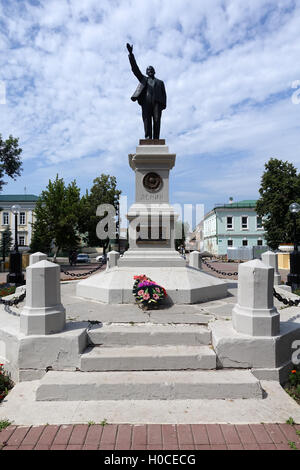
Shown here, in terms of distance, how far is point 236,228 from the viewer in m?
50.9

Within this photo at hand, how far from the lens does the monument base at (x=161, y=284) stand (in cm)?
671

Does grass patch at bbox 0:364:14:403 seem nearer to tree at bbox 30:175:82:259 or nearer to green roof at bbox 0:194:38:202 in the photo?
tree at bbox 30:175:82:259

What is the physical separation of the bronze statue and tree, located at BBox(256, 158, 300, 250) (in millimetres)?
29672

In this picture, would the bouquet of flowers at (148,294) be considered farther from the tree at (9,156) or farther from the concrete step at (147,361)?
the tree at (9,156)

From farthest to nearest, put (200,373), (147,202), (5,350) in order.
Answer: (147,202)
(5,350)
(200,373)

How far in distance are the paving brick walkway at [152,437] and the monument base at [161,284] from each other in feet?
11.5

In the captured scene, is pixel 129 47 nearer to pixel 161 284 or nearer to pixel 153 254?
pixel 153 254

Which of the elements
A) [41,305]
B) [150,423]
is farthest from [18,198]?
[150,423]

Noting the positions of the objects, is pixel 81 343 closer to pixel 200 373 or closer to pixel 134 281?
pixel 200 373

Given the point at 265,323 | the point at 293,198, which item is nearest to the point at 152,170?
the point at 265,323

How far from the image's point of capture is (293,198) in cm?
3547

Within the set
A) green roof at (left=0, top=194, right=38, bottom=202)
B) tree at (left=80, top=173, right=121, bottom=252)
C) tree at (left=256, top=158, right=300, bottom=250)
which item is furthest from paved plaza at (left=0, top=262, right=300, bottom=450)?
green roof at (left=0, top=194, right=38, bottom=202)
